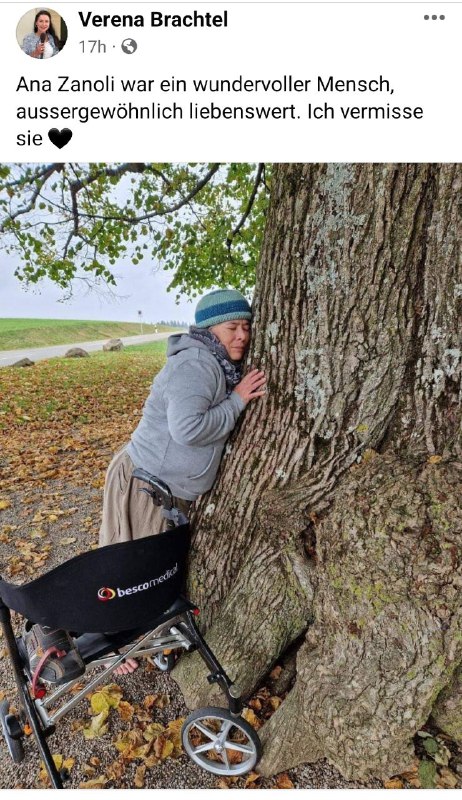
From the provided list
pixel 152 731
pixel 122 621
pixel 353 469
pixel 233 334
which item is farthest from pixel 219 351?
pixel 152 731

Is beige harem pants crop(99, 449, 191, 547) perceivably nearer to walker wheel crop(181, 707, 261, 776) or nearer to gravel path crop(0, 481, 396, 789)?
gravel path crop(0, 481, 396, 789)

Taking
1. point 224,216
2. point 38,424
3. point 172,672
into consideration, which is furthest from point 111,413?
point 172,672

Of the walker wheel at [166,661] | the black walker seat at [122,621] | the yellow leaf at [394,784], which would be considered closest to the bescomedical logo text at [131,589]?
the black walker seat at [122,621]

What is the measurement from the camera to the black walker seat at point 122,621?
1678 mm

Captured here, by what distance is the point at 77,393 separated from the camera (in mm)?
10953

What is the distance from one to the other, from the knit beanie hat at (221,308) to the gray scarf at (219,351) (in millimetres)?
48

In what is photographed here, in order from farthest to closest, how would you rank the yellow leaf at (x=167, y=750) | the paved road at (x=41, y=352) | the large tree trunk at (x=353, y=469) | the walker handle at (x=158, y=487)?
the paved road at (x=41, y=352), the walker handle at (x=158, y=487), the yellow leaf at (x=167, y=750), the large tree trunk at (x=353, y=469)

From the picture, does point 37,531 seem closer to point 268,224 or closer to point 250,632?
point 250,632

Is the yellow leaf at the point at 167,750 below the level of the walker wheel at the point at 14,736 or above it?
below

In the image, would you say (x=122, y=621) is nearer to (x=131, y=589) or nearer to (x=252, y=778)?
(x=131, y=589)

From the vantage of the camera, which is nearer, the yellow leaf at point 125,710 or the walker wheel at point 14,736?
the walker wheel at point 14,736
